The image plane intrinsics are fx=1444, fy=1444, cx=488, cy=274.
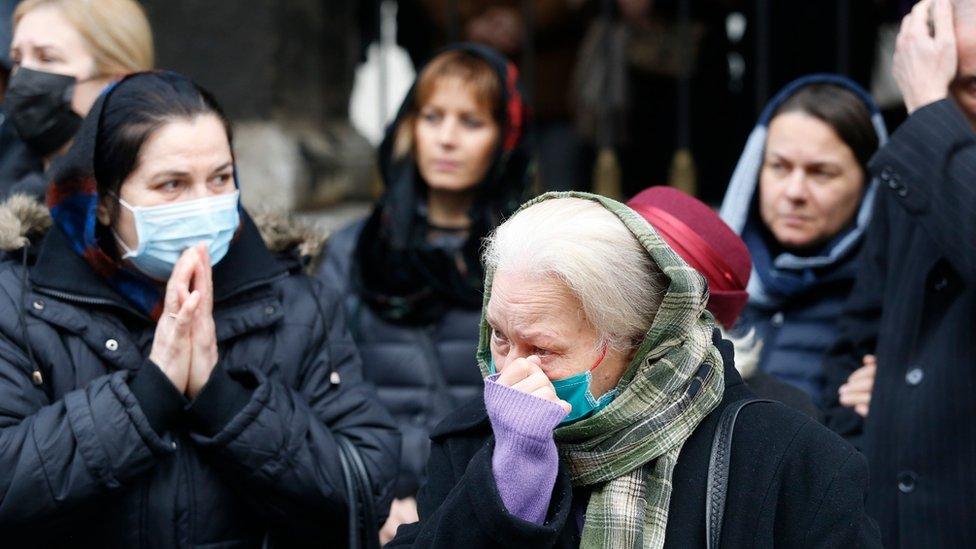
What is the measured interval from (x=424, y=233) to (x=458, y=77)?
0.52 m

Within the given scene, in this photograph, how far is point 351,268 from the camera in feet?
14.7

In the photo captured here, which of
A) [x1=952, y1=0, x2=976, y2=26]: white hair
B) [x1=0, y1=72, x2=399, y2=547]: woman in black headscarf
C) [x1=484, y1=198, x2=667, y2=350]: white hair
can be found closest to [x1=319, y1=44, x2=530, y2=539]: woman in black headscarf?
[x1=0, y1=72, x2=399, y2=547]: woman in black headscarf

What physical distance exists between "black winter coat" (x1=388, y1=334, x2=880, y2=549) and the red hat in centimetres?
64

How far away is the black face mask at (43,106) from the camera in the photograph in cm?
396

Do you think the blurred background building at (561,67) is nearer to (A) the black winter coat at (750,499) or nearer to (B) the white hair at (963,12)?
(B) the white hair at (963,12)

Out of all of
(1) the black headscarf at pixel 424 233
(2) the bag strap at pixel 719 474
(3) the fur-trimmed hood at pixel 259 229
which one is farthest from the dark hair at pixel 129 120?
(2) the bag strap at pixel 719 474

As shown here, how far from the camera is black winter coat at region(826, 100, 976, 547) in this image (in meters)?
3.29

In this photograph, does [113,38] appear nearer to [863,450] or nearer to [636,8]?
[863,450]

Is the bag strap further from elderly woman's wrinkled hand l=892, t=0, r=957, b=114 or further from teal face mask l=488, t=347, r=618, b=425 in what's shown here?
elderly woman's wrinkled hand l=892, t=0, r=957, b=114

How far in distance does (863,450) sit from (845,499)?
3.65 ft

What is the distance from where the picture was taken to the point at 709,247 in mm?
3293

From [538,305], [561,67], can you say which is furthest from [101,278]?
[561,67]

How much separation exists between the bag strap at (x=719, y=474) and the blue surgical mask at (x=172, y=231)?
1316mm

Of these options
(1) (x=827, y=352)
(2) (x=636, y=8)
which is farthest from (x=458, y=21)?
(1) (x=827, y=352)
